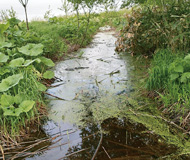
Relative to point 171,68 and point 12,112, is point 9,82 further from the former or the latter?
point 171,68

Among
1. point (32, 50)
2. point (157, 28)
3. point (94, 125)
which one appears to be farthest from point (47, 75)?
point (157, 28)

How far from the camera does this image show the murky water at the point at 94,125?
5.00ft

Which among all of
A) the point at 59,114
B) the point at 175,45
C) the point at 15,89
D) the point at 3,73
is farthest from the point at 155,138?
the point at 175,45

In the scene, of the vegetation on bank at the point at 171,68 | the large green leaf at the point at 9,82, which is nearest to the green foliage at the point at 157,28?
the vegetation on bank at the point at 171,68

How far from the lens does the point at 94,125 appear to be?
6.25 ft

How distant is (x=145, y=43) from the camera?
3889 millimetres

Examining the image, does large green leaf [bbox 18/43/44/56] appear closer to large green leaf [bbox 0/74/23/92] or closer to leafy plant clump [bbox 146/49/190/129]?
large green leaf [bbox 0/74/23/92]

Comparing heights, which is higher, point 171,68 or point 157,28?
point 157,28

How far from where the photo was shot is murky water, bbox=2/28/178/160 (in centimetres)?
152

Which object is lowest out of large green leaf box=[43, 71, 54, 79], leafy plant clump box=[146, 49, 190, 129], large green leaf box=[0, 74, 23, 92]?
leafy plant clump box=[146, 49, 190, 129]

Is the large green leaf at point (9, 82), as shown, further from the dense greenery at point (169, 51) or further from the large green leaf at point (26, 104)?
the dense greenery at point (169, 51)

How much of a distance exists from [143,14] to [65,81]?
6.28ft

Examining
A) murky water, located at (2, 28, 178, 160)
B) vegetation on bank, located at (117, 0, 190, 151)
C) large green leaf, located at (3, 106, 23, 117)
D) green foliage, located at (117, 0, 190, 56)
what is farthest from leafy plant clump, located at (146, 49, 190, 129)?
→ large green leaf, located at (3, 106, 23, 117)

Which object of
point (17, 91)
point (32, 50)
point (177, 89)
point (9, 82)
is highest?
point (32, 50)
